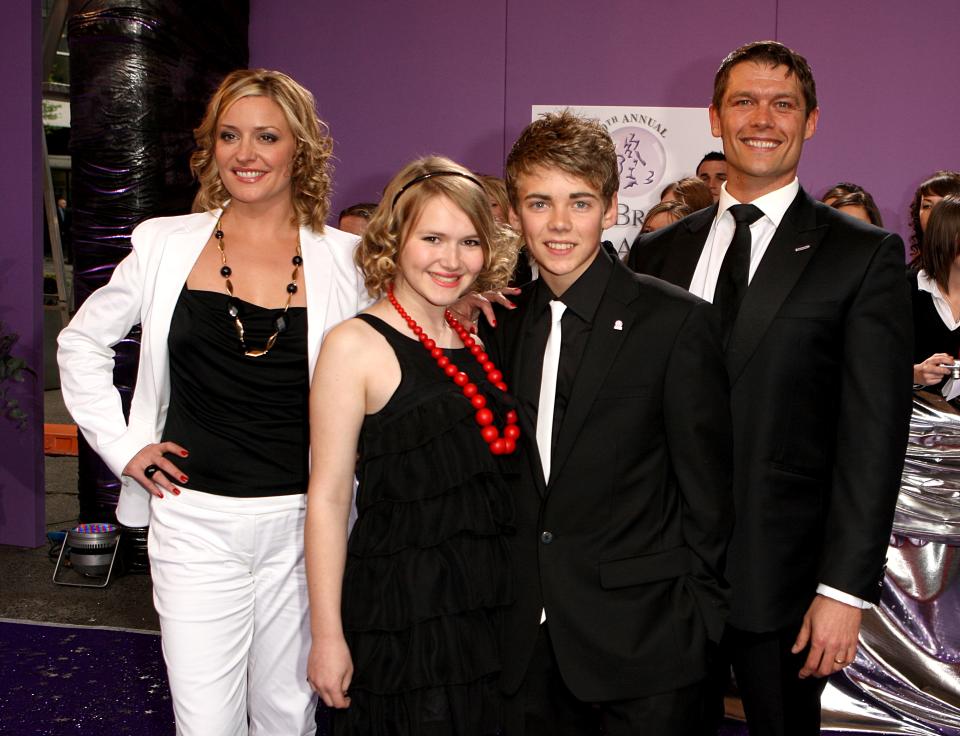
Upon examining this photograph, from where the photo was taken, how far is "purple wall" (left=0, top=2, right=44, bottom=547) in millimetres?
4898

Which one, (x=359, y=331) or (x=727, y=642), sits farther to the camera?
(x=727, y=642)

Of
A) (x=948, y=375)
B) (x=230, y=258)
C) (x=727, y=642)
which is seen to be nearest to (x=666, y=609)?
(x=727, y=642)

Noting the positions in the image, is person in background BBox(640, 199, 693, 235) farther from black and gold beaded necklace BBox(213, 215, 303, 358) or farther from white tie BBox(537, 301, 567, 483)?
white tie BBox(537, 301, 567, 483)

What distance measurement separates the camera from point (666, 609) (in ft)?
5.72

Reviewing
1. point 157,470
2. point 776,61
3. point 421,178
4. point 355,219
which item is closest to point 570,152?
point 421,178

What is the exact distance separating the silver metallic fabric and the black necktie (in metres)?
1.40

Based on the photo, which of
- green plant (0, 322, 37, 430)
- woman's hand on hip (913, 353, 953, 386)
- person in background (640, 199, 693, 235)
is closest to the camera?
woman's hand on hip (913, 353, 953, 386)

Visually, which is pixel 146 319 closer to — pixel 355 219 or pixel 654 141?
pixel 355 219

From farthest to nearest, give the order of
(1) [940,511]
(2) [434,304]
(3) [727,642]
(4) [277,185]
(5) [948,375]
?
1. (5) [948,375]
2. (1) [940,511]
3. (4) [277,185]
4. (3) [727,642]
5. (2) [434,304]

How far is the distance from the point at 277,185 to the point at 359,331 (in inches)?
23.5

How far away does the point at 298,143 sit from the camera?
2277 millimetres

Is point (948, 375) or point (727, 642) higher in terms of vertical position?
point (948, 375)

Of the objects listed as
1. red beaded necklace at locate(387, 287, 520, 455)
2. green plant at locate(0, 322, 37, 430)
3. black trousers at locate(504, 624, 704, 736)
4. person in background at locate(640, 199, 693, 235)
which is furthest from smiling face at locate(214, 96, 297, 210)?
green plant at locate(0, 322, 37, 430)

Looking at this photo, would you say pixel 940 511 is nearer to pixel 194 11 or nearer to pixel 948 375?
pixel 948 375
